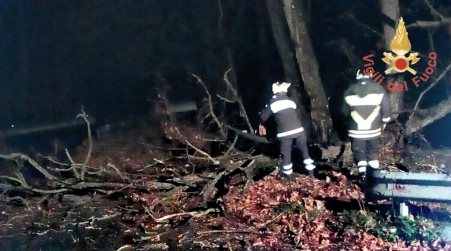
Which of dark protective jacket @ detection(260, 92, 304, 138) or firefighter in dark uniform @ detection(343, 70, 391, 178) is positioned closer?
firefighter in dark uniform @ detection(343, 70, 391, 178)

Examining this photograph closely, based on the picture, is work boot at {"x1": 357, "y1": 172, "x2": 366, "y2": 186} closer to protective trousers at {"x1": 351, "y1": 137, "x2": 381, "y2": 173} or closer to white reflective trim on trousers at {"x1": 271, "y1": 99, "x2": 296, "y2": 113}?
protective trousers at {"x1": 351, "y1": 137, "x2": 381, "y2": 173}

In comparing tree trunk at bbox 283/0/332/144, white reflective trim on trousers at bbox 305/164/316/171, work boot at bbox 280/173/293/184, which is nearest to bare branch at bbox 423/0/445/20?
tree trunk at bbox 283/0/332/144

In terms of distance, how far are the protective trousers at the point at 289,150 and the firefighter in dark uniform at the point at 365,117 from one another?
0.66 metres

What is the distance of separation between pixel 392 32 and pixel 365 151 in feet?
9.18

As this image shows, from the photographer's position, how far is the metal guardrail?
16.1 ft

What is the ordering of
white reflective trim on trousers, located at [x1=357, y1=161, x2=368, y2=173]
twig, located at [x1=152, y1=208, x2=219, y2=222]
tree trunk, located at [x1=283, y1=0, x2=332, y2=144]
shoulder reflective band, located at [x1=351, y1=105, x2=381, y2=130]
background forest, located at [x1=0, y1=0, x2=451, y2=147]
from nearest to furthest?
twig, located at [x1=152, y1=208, x2=219, y2=222], shoulder reflective band, located at [x1=351, y1=105, x2=381, y2=130], white reflective trim on trousers, located at [x1=357, y1=161, x2=368, y2=173], tree trunk, located at [x1=283, y1=0, x2=332, y2=144], background forest, located at [x1=0, y1=0, x2=451, y2=147]

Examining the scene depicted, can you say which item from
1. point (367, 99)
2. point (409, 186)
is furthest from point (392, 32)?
point (409, 186)

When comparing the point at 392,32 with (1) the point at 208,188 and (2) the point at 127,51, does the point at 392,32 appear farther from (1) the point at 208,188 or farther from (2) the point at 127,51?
(2) the point at 127,51

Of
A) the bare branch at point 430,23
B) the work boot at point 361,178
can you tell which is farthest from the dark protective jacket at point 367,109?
the bare branch at point 430,23

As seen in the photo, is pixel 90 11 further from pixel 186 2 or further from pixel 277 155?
pixel 277 155

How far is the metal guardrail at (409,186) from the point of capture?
4899 mm

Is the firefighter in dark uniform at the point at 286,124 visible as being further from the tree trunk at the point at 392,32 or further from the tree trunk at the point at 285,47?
the tree trunk at the point at 392,32

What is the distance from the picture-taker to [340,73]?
1097cm

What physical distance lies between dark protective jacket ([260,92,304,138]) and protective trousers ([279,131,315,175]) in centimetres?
9
